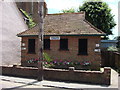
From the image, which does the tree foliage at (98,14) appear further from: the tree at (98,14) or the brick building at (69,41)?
the brick building at (69,41)

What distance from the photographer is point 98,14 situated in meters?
33.9

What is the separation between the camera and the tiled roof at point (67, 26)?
1526 centimetres

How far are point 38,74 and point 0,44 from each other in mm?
10527

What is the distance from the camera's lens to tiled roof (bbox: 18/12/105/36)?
1526 cm

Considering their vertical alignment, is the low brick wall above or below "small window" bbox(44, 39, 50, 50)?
below

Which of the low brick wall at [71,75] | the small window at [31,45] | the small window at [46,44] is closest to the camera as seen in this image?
the low brick wall at [71,75]

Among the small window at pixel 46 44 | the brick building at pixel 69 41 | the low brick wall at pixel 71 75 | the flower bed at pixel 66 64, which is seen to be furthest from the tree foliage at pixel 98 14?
the low brick wall at pixel 71 75

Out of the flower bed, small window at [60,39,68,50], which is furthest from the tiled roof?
the flower bed

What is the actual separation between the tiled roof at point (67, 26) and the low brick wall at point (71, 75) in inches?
191

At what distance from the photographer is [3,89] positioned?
29.7ft

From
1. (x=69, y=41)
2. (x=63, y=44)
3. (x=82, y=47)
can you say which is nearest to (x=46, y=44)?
(x=63, y=44)

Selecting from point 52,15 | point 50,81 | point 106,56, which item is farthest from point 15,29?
point 50,81

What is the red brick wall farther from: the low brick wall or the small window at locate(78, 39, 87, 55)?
the low brick wall

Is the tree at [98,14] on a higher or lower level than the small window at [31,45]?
higher
